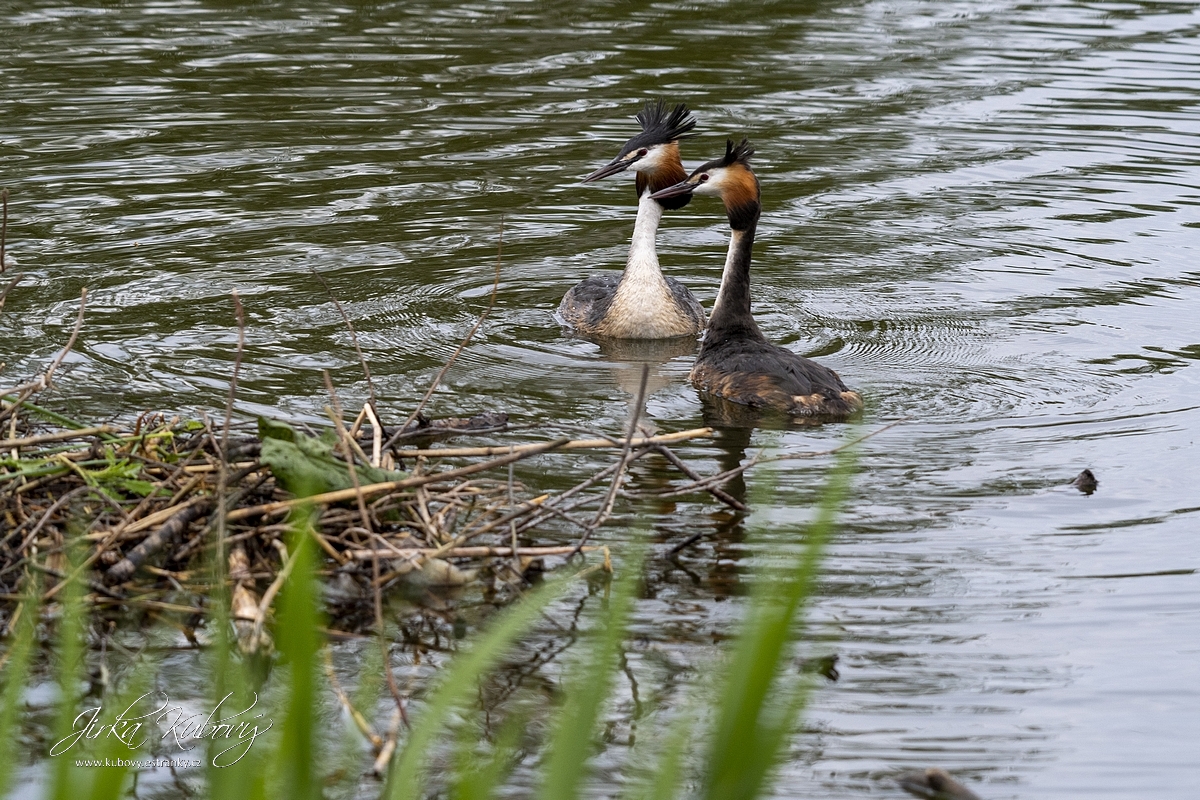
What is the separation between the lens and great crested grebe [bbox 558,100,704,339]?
880cm

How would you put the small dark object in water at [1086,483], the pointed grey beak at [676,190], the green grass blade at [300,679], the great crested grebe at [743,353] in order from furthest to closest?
the pointed grey beak at [676,190], the great crested grebe at [743,353], the small dark object in water at [1086,483], the green grass blade at [300,679]

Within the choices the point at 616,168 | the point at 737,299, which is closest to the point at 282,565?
the point at 737,299

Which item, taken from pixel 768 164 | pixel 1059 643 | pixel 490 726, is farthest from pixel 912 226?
pixel 490 726

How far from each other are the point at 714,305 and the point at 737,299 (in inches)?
18.0

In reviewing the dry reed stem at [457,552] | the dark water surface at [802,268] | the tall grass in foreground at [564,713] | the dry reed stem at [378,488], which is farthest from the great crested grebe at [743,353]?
the tall grass in foreground at [564,713]

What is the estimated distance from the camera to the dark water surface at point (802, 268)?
478 centimetres

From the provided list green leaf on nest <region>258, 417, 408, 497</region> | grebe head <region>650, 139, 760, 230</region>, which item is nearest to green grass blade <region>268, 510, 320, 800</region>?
green leaf on nest <region>258, 417, 408, 497</region>

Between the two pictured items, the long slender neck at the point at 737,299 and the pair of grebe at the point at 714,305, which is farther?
the long slender neck at the point at 737,299

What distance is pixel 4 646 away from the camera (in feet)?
14.5

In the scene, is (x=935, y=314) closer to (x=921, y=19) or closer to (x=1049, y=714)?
(x=1049, y=714)

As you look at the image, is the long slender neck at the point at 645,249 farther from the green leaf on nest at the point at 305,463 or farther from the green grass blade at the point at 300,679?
the green grass blade at the point at 300,679

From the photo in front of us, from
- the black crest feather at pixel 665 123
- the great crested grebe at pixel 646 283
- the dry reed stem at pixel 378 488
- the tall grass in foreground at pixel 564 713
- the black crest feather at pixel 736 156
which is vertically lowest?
the great crested grebe at pixel 646 283

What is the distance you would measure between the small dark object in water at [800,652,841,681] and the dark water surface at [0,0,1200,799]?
38mm

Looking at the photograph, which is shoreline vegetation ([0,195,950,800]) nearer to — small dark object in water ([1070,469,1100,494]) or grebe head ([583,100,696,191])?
small dark object in water ([1070,469,1100,494])
